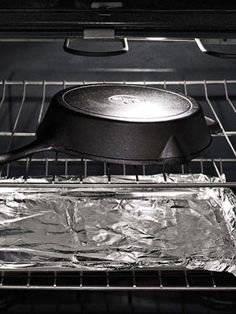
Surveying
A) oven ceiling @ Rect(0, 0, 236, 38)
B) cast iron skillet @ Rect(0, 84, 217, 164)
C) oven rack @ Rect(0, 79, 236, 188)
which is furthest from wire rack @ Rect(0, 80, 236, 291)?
oven ceiling @ Rect(0, 0, 236, 38)

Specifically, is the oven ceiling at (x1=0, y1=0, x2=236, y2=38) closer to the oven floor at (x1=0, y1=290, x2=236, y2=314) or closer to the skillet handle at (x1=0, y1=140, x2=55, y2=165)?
the skillet handle at (x1=0, y1=140, x2=55, y2=165)

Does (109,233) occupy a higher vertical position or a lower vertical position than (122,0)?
lower

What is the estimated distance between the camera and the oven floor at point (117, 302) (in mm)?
750

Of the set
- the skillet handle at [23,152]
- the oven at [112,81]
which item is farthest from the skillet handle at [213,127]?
the skillet handle at [23,152]

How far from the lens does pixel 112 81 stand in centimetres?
111

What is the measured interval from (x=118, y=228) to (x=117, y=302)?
0.12 metres

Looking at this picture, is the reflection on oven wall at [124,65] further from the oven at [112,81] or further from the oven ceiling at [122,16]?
the oven ceiling at [122,16]

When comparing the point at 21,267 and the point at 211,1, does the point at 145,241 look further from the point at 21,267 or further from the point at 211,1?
the point at 211,1

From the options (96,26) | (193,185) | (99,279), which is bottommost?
(99,279)

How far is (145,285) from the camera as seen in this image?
0.78 m

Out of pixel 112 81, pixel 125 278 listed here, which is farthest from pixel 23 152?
pixel 112 81

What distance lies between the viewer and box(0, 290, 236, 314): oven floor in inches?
29.5

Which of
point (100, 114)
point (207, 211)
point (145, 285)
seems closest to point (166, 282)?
point (145, 285)

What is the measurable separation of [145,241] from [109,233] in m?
0.06
